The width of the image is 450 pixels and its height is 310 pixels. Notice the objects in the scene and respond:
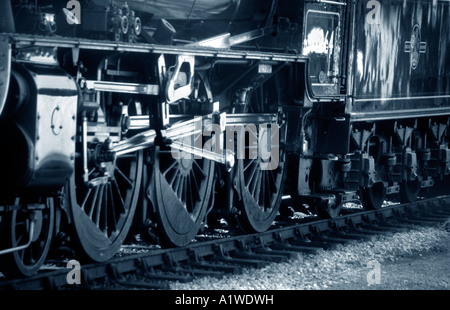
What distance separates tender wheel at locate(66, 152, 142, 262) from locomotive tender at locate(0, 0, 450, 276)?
2cm

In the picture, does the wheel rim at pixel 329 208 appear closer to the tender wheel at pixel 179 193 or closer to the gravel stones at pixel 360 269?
the gravel stones at pixel 360 269

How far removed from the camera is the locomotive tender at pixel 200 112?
643 cm

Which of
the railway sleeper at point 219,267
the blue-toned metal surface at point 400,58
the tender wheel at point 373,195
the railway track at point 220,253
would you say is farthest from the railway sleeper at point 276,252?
the tender wheel at point 373,195

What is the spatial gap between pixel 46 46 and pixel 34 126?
1.87 ft

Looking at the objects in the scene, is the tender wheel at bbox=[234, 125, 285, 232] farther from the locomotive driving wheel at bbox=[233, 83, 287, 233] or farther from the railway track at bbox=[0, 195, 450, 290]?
the railway track at bbox=[0, 195, 450, 290]

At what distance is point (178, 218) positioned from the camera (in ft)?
28.2

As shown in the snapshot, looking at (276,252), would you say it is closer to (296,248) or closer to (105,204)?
(296,248)

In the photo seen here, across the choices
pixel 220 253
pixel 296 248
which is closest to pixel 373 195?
pixel 296 248

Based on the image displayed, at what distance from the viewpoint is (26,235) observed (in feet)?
22.0

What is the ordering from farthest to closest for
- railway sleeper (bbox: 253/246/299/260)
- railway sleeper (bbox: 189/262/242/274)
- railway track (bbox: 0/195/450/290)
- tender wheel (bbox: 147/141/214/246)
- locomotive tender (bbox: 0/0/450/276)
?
railway sleeper (bbox: 253/246/299/260)
tender wheel (bbox: 147/141/214/246)
railway sleeper (bbox: 189/262/242/274)
railway track (bbox: 0/195/450/290)
locomotive tender (bbox: 0/0/450/276)

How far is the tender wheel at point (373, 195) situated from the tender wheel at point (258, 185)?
7.53 ft

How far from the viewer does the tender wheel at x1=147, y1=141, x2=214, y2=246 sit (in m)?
8.33

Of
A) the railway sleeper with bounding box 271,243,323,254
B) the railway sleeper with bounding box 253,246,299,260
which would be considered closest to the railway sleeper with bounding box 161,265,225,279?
the railway sleeper with bounding box 253,246,299,260

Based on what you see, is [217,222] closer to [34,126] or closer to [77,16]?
[77,16]
